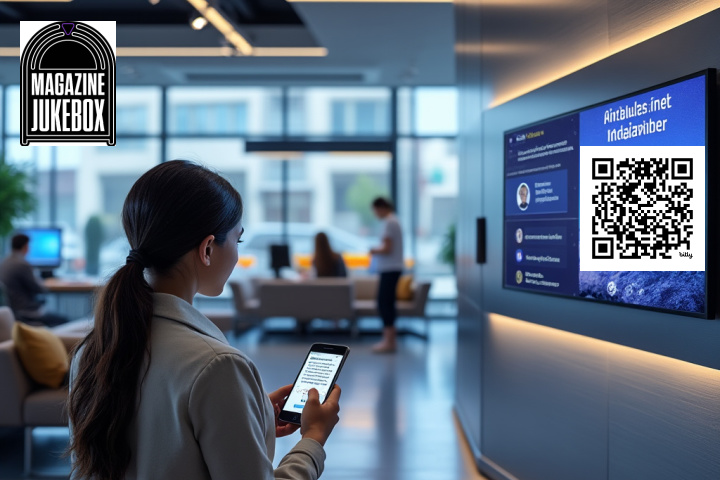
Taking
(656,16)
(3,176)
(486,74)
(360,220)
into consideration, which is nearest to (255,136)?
(360,220)

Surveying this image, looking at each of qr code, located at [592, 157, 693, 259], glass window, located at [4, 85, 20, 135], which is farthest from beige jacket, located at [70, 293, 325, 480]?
glass window, located at [4, 85, 20, 135]

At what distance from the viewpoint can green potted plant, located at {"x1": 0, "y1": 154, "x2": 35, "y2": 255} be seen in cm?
1018

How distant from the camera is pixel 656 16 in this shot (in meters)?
2.50

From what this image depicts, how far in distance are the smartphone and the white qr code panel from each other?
3.91 ft

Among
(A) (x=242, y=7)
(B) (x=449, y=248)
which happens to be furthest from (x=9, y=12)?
(B) (x=449, y=248)

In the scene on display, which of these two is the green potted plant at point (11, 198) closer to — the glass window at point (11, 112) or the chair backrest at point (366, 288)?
the glass window at point (11, 112)

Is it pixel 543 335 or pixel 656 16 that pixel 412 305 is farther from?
pixel 656 16

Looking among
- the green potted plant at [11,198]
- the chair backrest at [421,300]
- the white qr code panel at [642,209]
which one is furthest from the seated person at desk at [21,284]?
the white qr code panel at [642,209]

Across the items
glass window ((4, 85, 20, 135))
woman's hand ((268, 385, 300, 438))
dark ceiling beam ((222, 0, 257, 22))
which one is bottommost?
woman's hand ((268, 385, 300, 438))

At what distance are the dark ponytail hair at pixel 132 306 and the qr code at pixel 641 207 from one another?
1551mm

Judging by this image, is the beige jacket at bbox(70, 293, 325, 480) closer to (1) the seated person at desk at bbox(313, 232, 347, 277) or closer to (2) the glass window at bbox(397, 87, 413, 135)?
(1) the seated person at desk at bbox(313, 232, 347, 277)

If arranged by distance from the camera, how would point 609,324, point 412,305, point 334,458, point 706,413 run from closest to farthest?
point 706,413
point 609,324
point 334,458
point 412,305

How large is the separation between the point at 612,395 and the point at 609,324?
30cm

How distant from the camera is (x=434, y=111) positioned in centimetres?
1198
